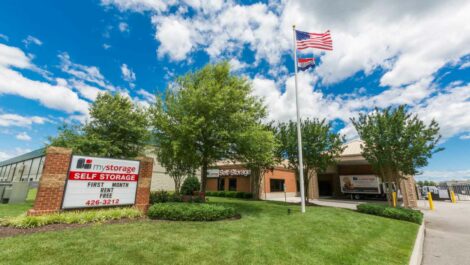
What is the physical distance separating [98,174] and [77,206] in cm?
140

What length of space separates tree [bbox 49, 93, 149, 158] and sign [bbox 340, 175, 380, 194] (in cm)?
2962

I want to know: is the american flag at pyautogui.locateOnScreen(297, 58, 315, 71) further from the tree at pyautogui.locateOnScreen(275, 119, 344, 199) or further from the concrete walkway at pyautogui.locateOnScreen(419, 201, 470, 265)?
the concrete walkway at pyautogui.locateOnScreen(419, 201, 470, 265)

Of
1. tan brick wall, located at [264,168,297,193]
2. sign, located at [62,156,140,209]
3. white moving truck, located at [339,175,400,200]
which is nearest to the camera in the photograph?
sign, located at [62,156,140,209]

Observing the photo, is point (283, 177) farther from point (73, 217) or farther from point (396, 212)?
point (73, 217)

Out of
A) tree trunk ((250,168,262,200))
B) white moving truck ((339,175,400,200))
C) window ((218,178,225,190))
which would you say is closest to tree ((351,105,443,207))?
tree trunk ((250,168,262,200))

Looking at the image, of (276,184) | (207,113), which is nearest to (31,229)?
(207,113)

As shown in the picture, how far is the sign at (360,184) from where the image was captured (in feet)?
97.6

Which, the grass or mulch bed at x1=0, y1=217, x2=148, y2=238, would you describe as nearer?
mulch bed at x1=0, y1=217, x2=148, y2=238

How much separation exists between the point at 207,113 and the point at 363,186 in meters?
29.4

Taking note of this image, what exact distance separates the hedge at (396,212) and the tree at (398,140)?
131 inches

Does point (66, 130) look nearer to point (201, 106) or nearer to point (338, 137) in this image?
point (201, 106)

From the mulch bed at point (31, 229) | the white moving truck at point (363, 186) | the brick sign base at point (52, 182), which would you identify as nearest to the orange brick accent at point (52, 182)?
the brick sign base at point (52, 182)

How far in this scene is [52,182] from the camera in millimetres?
7957

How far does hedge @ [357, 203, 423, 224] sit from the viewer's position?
12.6m
